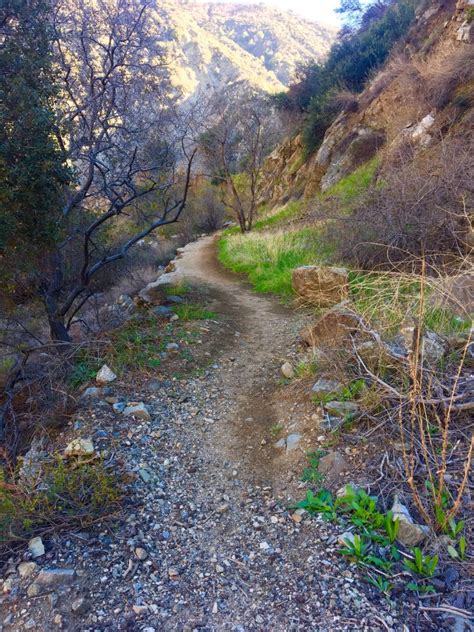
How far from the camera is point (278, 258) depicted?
822 cm

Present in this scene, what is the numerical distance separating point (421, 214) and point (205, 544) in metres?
4.66

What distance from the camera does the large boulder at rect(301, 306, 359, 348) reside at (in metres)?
3.39

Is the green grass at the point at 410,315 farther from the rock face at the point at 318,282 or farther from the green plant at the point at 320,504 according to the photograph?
the rock face at the point at 318,282

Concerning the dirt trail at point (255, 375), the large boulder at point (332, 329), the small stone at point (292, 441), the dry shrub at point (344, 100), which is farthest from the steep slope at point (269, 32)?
the small stone at point (292, 441)

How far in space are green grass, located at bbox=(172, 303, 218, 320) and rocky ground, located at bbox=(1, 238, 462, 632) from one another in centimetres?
193

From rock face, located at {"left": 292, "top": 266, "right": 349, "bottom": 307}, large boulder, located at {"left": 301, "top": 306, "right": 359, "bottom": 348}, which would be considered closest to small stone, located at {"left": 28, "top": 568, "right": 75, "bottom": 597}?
large boulder, located at {"left": 301, "top": 306, "right": 359, "bottom": 348}

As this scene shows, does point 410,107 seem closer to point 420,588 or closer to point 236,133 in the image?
point 236,133

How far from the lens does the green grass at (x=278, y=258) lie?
7.01 m

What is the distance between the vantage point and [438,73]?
8.00 metres

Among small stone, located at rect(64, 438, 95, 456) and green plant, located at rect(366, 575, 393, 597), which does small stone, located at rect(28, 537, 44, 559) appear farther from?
green plant, located at rect(366, 575, 393, 597)

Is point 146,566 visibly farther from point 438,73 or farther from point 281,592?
point 438,73

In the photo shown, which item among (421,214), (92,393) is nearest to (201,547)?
(92,393)

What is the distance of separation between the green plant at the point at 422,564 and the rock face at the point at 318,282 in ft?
10.8

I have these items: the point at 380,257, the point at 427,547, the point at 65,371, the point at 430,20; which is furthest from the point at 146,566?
the point at 430,20
